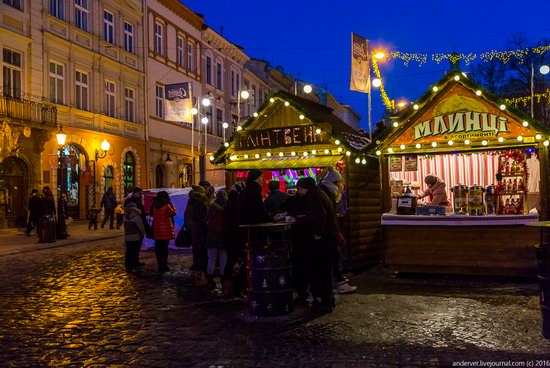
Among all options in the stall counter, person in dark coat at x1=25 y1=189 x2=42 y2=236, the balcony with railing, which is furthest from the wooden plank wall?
the balcony with railing

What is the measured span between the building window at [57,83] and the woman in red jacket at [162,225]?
1454cm

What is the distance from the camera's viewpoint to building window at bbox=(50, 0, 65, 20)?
2375cm

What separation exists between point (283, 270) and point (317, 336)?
116cm

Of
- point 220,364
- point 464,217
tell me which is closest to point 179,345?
point 220,364

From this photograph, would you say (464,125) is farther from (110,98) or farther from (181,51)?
(181,51)

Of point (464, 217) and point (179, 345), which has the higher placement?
point (464, 217)

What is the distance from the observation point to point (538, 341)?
18.7 feet

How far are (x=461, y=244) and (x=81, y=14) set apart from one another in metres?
21.8

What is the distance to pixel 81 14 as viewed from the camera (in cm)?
2583

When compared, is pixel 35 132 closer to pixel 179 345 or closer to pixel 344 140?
pixel 344 140

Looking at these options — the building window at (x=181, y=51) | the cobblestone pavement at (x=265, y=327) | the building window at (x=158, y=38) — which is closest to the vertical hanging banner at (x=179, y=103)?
the building window at (x=158, y=38)

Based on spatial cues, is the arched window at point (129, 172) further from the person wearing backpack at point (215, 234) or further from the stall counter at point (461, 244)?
the stall counter at point (461, 244)

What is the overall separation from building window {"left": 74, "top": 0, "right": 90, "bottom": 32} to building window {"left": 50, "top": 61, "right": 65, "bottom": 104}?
8.23 feet

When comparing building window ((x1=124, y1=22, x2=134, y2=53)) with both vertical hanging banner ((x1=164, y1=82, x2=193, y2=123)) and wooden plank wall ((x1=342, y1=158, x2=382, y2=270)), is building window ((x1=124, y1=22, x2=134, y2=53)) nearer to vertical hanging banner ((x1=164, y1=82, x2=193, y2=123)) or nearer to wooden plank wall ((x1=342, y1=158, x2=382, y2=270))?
vertical hanging banner ((x1=164, y1=82, x2=193, y2=123))
